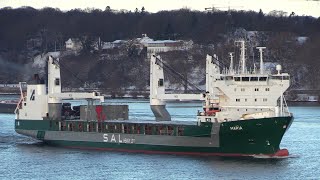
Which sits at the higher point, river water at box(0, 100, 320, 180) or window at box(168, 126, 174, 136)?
window at box(168, 126, 174, 136)

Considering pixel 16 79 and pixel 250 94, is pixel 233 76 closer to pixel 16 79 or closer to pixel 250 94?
pixel 250 94

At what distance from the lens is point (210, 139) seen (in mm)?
71375

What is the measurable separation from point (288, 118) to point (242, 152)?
336 cm

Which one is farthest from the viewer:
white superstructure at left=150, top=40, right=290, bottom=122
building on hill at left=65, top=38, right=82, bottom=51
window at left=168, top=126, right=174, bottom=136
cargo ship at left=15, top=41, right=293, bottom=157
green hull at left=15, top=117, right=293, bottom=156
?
building on hill at left=65, top=38, right=82, bottom=51

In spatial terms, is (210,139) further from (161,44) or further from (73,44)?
(161,44)

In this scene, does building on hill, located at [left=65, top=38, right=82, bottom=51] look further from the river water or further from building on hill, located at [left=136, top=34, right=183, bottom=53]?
the river water

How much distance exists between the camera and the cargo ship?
7069 centimetres

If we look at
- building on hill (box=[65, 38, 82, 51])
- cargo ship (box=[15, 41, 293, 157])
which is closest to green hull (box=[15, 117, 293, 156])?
cargo ship (box=[15, 41, 293, 157])

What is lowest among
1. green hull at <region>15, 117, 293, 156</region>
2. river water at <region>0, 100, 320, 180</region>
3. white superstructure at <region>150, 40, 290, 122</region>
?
river water at <region>0, 100, 320, 180</region>

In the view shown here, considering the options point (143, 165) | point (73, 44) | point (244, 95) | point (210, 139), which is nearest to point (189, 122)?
point (210, 139)

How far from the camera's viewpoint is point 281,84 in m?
72.0

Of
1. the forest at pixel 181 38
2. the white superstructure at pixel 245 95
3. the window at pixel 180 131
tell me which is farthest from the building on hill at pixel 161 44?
the white superstructure at pixel 245 95

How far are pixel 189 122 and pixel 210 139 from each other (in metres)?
4.65

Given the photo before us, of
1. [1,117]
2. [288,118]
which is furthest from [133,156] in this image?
[1,117]
